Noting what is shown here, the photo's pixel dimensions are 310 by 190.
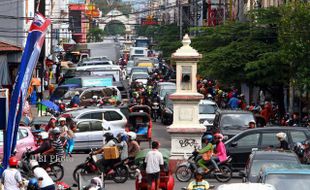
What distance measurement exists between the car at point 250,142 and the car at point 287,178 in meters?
10.7

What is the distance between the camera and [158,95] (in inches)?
2258

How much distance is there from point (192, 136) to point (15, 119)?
8599 millimetres

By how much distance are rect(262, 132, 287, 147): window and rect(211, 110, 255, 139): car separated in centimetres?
520

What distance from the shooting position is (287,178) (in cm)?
2077

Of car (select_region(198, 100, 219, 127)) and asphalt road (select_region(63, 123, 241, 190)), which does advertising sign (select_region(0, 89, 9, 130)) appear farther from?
car (select_region(198, 100, 219, 127))

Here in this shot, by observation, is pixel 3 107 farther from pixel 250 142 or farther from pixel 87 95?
pixel 87 95

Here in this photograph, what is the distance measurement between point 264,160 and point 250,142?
21.7 ft

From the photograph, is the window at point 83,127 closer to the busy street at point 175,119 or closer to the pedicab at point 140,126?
the busy street at point 175,119

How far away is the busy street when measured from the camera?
2627 cm

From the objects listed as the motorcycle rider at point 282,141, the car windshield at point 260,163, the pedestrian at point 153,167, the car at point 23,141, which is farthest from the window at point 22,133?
the car windshield at point 260,163

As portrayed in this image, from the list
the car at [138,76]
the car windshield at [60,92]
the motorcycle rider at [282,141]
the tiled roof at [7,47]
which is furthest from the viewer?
the car at [138,76]

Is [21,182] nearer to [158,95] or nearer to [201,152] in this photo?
[201,152]

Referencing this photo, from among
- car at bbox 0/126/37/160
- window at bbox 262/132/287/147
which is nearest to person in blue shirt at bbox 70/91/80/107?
car at bbox 0/126/37/160

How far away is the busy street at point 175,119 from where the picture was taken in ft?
86.2
